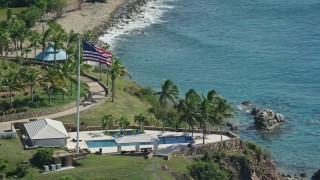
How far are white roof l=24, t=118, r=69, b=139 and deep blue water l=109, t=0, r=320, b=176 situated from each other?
119ft

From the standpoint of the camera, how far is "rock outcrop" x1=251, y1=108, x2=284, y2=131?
123m

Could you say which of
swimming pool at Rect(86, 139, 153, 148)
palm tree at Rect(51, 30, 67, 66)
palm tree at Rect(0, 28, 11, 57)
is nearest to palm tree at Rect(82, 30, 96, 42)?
palm tree at Rect(51, 30, 67, 66)

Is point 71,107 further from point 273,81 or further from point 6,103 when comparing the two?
point 273,81

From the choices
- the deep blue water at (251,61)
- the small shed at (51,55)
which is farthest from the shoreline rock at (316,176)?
the small shed at (51,55)

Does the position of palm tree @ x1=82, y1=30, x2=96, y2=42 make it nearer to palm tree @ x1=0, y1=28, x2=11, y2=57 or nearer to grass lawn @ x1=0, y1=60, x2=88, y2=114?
palm tree @ x1=0, y1=28, x2=11, y2=57

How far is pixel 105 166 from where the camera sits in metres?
81.3

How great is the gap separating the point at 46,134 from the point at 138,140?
428 inches

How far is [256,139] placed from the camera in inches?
4719

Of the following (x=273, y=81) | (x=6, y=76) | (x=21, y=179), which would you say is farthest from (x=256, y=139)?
(x=21, y=179)

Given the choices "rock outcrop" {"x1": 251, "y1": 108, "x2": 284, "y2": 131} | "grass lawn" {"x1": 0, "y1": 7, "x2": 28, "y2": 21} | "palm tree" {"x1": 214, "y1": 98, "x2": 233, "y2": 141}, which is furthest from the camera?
"grass lawn" {"x1": 0, "y1": 7, "x2": 28, "y2": 21}

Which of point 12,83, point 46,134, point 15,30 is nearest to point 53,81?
point 12,83

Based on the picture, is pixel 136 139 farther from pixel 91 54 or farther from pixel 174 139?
pixel 91 54

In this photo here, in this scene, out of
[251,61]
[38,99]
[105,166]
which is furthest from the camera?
[251,61]

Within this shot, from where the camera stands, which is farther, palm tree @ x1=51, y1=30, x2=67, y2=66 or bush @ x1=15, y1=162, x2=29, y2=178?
palm tree @ x1=51, y1=30, x2=67, y2=66
